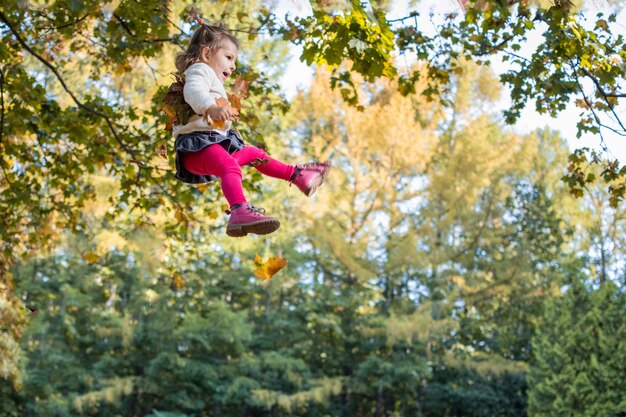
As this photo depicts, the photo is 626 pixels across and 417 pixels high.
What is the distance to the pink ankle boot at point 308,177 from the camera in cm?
337

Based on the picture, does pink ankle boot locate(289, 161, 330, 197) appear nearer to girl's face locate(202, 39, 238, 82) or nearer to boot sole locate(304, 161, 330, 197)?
boot sole locate(304, 161, 330, 197)

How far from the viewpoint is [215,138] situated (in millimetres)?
3188

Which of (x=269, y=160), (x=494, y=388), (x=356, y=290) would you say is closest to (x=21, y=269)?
(x=356, y=290)

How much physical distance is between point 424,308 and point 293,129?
5406mm

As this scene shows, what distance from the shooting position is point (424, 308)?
1648 cm

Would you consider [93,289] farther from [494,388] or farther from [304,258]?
[494,388]

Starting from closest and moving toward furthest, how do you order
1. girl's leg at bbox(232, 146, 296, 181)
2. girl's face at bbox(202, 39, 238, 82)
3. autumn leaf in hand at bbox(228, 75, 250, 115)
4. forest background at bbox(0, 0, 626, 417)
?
1. autumn leaf in hand at bbox(228, 75, 250, 115)
2. girl's face at bbox(202, 39, 238, 82)
3. girl's leg at bbox(232, 146, 296, 181)
4. forest background at bbox(0, 0, 626, 417)

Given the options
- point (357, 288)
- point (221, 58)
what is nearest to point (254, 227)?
point (221, 58)

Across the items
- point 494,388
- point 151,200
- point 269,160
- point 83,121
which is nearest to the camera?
point 269,160

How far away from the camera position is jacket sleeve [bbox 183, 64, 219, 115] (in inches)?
116

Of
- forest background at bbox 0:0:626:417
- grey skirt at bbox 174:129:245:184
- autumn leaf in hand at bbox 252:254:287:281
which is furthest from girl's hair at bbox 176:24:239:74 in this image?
forest background at bbox 0:0:626:417

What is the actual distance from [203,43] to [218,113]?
0.41 m

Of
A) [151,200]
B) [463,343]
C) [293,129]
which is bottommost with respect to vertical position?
[151,200]

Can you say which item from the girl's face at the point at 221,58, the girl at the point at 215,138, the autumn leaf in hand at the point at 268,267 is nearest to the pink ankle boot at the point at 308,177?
the girl at the point at 215,138
